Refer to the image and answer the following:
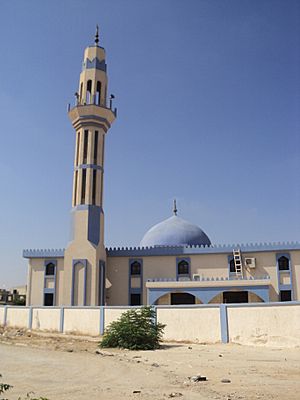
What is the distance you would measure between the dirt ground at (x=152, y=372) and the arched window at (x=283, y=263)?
11.5 m

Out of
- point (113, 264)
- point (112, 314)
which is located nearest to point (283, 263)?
point (113, 264)

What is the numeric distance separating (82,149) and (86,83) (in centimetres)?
462

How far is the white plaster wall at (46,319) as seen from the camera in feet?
66.6

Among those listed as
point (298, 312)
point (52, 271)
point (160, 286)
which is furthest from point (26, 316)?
point (298, 312)

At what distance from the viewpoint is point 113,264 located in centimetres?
2698

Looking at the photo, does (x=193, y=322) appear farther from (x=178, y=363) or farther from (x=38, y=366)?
(x=38, y=366)

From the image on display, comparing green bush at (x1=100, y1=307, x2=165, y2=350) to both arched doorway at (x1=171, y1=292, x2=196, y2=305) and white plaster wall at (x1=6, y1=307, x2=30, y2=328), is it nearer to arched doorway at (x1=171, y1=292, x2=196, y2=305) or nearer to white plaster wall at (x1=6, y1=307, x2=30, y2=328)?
white plaster wall at (x1=6, y1=307, x2=30, y2=328)

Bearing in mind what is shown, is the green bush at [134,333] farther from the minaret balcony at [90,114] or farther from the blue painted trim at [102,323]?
the minaret balcony at [90,114]

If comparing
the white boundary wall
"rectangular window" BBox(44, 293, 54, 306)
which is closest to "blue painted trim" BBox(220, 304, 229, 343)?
the white boundary wall

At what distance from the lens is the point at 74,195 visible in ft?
87.5

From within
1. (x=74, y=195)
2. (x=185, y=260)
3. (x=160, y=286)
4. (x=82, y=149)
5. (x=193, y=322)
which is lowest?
(x=193, y=322)

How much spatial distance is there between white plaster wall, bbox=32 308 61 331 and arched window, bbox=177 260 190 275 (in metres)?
8.52

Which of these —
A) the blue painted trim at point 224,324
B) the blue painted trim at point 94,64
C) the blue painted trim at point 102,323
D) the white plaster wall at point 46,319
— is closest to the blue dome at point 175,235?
the white plaster wall at point 46,319

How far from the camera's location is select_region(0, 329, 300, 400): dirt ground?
23.4 ft
